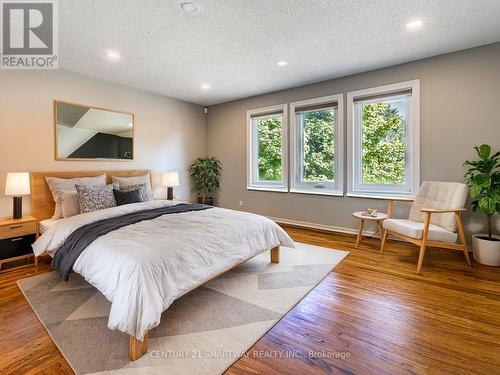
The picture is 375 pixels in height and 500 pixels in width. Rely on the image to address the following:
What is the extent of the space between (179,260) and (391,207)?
3.02 meters

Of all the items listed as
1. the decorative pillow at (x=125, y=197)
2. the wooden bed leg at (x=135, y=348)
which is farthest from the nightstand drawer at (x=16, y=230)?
the wooden bed leg at (x=135, y=348)

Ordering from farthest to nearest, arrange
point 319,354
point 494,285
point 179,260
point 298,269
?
point 298,269, point 494,285, point 179,260, point 319,354

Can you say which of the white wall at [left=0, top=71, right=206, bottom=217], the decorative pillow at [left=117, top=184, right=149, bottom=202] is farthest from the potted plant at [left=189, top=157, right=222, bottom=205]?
the decorative pillow at [left=117, top=184, right=149, bottom=202]

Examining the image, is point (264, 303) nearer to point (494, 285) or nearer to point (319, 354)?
point (319, 354)

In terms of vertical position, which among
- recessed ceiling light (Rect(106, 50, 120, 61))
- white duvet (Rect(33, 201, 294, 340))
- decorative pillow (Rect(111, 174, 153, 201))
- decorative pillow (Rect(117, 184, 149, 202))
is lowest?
white duvet (Rect(33, 201, 294, 340))

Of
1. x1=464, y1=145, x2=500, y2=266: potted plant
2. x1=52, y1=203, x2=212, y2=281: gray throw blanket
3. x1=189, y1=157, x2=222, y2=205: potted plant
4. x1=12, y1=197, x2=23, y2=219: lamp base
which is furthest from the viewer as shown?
x1=189, y1=157, x2=222, y2=205: potted plant

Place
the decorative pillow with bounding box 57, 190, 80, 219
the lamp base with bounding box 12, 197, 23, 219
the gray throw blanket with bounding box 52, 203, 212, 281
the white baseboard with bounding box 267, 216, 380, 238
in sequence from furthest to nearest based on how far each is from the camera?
the white baseboard with bounding box 267, 216, 380, 238
the decorative pillow with bounding box 57, 190, 80, 219
the lamp base with bounding box 12, 197, 23, 219
the gray throw blanket with bounding box 52, 203, 212, 281

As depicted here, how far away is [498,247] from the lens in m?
2.80

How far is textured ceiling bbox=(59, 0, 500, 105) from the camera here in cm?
233

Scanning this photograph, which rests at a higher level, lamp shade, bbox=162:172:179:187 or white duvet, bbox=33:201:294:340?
lamp shade, bbox=162:172:179:187

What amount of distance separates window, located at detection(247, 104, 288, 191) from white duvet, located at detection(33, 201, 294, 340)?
2.30 m

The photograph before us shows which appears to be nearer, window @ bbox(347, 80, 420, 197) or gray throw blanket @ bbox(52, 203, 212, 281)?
gray throw blanket @ bbox(52, 203, 212, 281)

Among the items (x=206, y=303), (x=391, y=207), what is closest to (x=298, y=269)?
(x=206, y=303)

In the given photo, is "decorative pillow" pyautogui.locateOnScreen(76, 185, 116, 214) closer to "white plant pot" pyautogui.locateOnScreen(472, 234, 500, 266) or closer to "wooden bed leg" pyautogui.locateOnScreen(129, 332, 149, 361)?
"wooden bed leg" pyautogui.locateOnScreen(129, 332, 149, 361)
